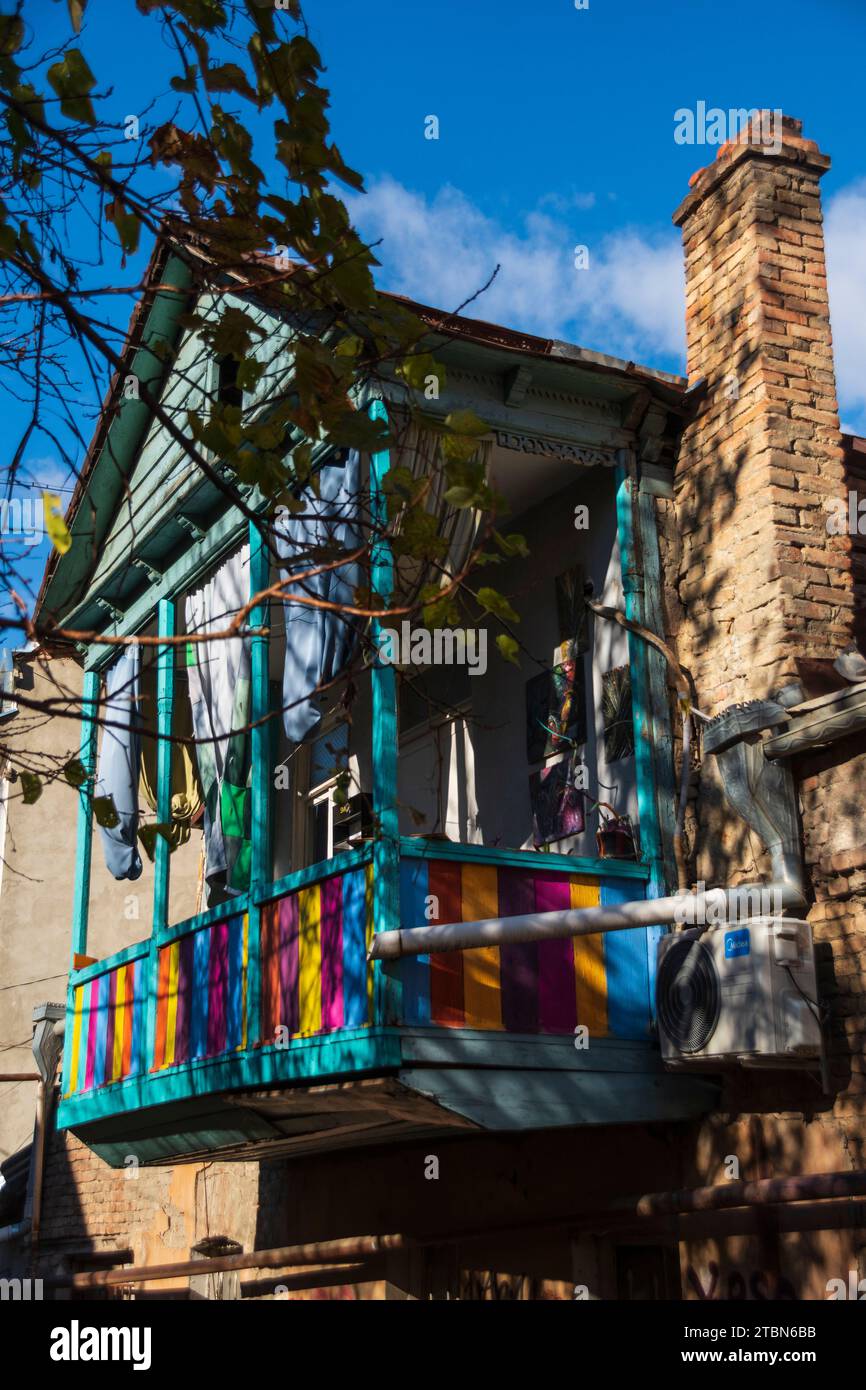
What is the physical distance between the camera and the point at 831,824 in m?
7.11

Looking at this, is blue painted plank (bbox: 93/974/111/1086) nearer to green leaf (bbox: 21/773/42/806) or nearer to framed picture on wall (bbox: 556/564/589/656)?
framed picture on wall (bbox: 556/564/589/656)

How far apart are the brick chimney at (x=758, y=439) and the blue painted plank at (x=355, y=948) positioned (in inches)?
83.9

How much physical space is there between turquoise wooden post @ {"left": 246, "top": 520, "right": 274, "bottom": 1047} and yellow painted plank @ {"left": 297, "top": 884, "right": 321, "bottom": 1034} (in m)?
0.44

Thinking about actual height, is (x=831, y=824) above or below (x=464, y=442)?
below

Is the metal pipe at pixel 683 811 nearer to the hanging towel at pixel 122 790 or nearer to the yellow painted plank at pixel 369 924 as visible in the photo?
the yellow painted plank at pixel 369 924

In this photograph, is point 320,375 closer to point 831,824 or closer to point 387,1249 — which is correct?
point 831,824

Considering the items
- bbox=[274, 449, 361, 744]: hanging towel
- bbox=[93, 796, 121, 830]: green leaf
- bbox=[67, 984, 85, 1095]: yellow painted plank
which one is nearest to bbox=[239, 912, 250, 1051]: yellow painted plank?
bbox=[274, 449, 361, 744]: hanging towel

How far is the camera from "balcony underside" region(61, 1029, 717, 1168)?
22.7ft

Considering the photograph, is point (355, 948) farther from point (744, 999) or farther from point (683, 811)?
point (683, 811)

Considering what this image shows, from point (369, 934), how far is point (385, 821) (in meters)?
0.51

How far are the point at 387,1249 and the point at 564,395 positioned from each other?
4.89 meters

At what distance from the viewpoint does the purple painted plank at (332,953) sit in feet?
23.8
